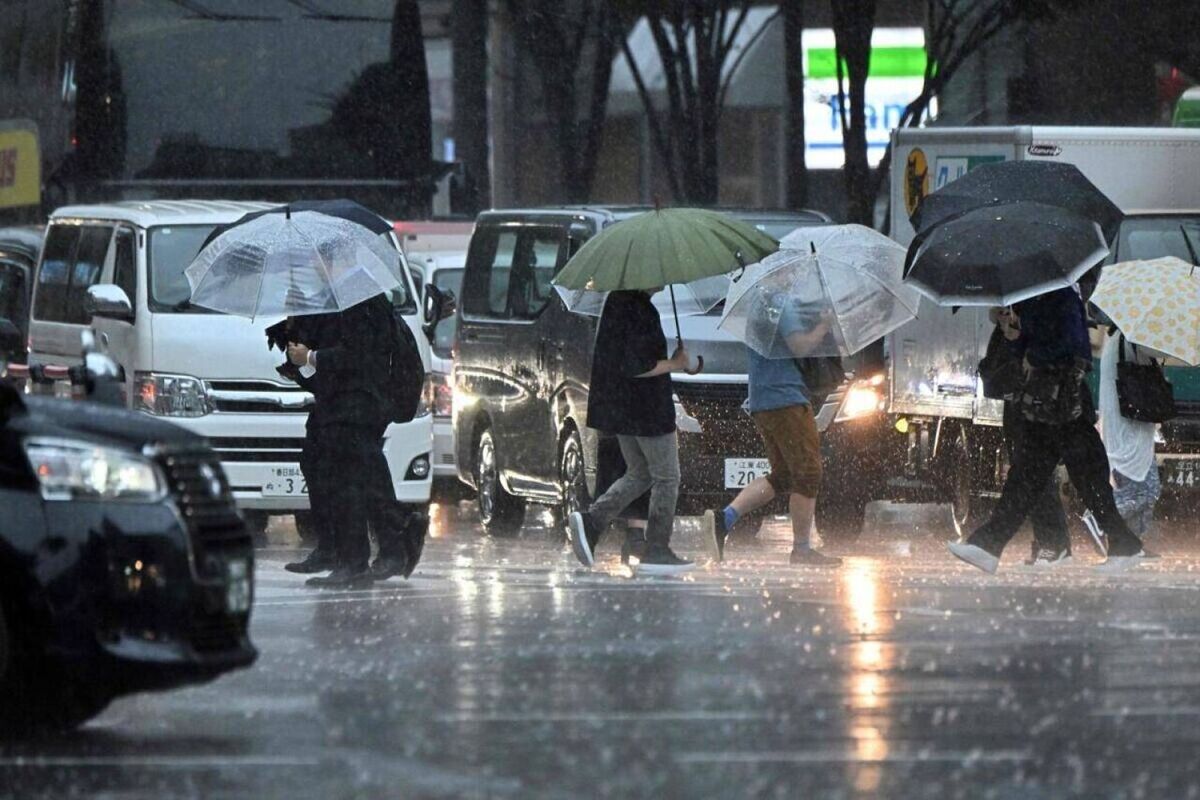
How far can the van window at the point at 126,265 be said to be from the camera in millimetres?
15383

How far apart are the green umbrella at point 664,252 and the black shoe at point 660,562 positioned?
131cm

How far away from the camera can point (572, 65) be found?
28.9 meters

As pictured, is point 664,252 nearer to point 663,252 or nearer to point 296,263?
point 663,252

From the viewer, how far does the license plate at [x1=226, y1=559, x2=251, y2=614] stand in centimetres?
801

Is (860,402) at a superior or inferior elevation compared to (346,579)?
superior

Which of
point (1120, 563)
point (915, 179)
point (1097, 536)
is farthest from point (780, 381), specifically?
point (915, 179)

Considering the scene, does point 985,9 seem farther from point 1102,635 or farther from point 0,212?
point 1102,635

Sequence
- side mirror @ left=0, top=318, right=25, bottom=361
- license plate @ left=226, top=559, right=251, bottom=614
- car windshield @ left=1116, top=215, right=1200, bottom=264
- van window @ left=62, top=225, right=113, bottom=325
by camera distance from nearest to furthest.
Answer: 1. license plate @ left=226, top=559, right=251, bottom=614
2. side mirror @ left=0, top=318, right=25, bottom=361
3. car windshield @ left=1116, top=215, right=1200, bottom=264
4. van window @ left=62, top=225, right=113, bottom=325

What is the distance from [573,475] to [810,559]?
2.28 meters

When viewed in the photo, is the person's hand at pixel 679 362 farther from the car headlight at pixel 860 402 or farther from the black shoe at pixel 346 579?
the car headlight at pixel 860 402

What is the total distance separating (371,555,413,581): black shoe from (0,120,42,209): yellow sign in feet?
25.8

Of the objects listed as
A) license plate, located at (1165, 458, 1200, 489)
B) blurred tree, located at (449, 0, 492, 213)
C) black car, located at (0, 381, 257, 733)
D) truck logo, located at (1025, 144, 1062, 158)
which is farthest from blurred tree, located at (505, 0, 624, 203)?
black car, located at (0, 381, 257, 733)

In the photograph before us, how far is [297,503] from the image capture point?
15250mm

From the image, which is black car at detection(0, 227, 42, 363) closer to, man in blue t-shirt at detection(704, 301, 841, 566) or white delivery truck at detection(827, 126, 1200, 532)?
white delivery truck at detection(827, 126, 1200, 532)
